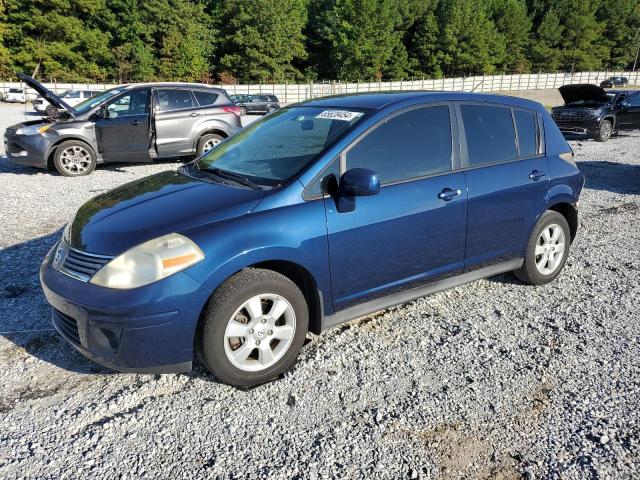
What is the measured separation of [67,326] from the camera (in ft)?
9.62

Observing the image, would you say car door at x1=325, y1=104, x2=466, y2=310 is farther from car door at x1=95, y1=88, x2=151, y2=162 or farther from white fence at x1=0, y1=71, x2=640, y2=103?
white fence at x1=0, y1=71, x2=640, y2=103

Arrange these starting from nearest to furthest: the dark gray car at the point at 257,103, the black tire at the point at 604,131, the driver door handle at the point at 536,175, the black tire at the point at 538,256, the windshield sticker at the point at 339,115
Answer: the windshield sticker at the point at 339,115, the driver door handle at the point at 536,175, the black tire at the point at 538,256, the black tire at the point at 604,131, the dark gray car at the point at 257,103

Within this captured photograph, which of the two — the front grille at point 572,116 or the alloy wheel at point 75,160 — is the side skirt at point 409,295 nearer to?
the alloy wheel at point 75,160

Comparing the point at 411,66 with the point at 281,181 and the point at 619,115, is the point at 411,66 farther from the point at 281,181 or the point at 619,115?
the point at 281,181

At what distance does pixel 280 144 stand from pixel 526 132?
2228 mm

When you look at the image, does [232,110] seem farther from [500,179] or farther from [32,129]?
[500,179]

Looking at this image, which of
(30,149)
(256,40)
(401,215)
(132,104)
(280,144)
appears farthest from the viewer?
(256,40)

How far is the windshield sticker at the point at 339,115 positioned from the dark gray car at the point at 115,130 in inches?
270

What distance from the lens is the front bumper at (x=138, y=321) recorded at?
267 cm

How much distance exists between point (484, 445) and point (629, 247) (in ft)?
14.0

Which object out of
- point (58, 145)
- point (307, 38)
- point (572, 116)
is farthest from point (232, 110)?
point (307, 38)

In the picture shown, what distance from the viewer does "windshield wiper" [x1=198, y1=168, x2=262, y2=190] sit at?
130 inches

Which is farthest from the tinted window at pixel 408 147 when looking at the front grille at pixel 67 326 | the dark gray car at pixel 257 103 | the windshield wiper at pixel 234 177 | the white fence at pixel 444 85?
the white fence at pixel 444 85

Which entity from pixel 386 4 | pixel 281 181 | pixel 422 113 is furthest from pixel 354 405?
pixel 386 4
